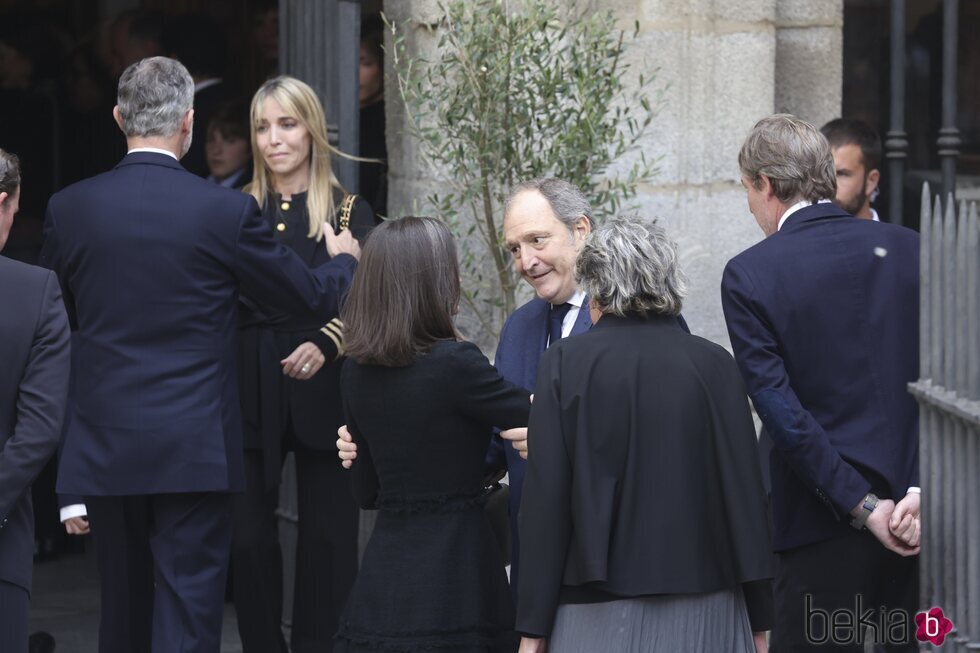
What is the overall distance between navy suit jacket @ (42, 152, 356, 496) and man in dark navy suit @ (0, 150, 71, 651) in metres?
0.39

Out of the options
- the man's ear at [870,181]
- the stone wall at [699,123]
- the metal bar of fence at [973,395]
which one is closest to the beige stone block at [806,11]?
the stone wall at [699,123]

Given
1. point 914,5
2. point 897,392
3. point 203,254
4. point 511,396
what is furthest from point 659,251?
point 914,5

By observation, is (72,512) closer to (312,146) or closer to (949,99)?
(312,146)

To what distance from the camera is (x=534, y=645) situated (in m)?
3.55

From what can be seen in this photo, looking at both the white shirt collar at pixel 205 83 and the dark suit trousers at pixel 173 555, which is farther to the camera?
the white shirt collar at pixel 205 83

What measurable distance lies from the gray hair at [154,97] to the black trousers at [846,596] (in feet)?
6.54

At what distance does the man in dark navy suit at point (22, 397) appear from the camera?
156 inches

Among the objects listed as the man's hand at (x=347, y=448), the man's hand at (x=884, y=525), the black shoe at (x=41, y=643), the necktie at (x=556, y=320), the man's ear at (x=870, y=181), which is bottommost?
the black shoe at (x=41, y=643)

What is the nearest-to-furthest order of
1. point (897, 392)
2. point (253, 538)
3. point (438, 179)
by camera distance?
point (897, 392)
point (253, 538)
point (438, 179)

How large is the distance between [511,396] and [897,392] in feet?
3.19

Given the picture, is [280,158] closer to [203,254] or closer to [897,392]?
[203,254]

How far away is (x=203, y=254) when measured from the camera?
175 inches

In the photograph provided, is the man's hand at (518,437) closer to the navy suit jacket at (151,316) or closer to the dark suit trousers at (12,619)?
the navy suit jacket at (151,316)

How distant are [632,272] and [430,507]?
73 cm
